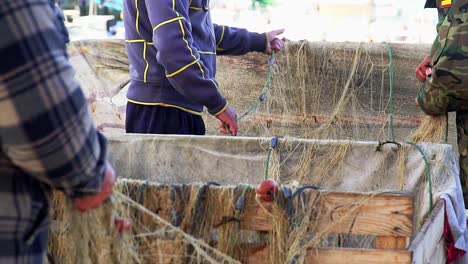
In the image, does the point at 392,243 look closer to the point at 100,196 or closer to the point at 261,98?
the point at 100,196

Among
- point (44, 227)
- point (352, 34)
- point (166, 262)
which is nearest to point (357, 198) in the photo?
point (166, 262)

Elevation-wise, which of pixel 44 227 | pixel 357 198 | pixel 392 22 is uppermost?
pixel 44 227

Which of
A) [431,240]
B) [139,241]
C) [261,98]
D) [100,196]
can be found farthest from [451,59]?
[100,196]

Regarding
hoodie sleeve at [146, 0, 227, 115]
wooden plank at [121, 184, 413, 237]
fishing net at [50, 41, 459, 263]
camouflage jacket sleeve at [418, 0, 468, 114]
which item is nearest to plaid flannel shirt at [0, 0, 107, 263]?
fishing net at [50, 41, 459, 263]

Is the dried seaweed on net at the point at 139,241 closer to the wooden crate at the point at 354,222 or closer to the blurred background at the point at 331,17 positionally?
the wooden crate at the point at 354,222

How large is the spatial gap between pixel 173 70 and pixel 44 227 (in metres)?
1.51

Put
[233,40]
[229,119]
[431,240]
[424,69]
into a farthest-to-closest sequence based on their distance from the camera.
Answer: [233,40] → [424,69] → [229,119] → [431,240]

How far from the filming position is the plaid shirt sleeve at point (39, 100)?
1.50 meters

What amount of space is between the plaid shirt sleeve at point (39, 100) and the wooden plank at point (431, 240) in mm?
1164

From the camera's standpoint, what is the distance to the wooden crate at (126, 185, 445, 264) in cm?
227

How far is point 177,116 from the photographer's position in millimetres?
3492

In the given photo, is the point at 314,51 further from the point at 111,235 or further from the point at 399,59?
the point at 111,235

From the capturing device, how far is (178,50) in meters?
3.14

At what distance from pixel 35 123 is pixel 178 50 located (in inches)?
65.5
